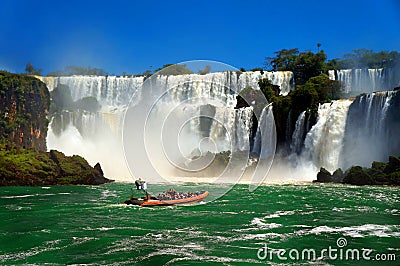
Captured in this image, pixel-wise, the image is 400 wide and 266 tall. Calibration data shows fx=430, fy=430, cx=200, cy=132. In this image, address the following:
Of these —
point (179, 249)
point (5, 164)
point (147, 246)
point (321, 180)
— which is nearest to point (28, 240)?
point (147, 246)

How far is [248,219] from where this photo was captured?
1568 cm

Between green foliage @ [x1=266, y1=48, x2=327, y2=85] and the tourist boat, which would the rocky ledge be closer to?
the tourist boat

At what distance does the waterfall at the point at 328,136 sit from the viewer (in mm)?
33031

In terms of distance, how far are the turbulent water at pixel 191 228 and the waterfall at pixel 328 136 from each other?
437 inches

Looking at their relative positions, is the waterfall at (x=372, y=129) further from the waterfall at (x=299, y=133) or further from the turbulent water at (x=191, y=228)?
the turbulent water at (x=191, y=228)

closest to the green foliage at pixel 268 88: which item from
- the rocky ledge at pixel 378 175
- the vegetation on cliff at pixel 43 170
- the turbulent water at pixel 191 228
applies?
the rocky ledge at pixel 378 175

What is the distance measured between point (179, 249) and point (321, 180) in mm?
20315

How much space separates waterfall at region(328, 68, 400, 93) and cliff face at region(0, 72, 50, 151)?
106 feet

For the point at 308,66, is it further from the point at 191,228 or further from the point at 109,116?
the point at 191,228

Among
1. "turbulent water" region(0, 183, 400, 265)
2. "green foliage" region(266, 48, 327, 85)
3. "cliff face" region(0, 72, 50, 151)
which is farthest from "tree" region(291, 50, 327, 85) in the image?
"turbulent water" region(0, 183, 400, 265)

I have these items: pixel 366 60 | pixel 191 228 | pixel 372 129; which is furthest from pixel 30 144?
pixel 366 60

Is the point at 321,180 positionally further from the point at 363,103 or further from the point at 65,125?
the point at 65,125

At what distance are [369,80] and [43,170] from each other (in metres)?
33.4

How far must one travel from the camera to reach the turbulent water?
10.9m
